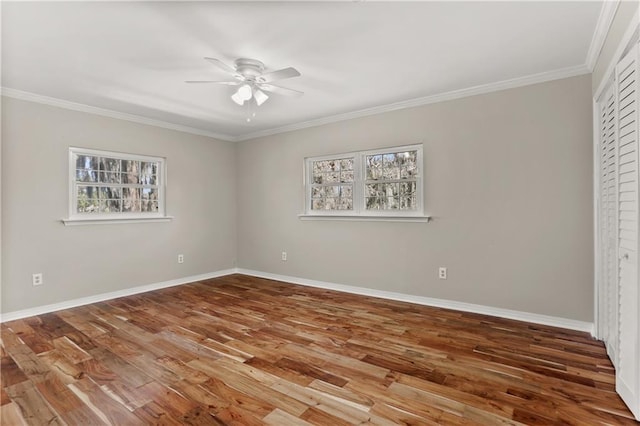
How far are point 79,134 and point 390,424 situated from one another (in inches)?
180

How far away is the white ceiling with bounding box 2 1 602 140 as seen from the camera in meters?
2.10

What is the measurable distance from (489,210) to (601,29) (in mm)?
1754

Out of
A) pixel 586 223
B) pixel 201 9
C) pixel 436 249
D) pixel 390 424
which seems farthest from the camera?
pixel 436 249

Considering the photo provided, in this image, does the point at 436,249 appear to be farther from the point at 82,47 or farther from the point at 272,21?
the point at 82,47

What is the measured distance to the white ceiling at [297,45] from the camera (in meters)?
2.10

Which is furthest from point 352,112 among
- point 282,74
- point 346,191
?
point 282,74

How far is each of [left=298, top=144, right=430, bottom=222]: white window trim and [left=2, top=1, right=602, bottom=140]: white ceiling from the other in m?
0.78

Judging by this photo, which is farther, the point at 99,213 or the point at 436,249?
the point at 99,213

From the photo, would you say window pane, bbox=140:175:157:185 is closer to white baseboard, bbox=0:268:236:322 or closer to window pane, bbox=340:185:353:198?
white baseboard, bbox=0:268:236:322

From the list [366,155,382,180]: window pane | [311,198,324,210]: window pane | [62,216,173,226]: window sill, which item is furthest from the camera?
[311,198,324,210]: window pane

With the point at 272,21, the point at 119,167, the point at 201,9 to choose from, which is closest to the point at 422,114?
the point at 272,21

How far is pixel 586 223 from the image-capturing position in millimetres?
2984

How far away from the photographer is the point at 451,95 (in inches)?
143

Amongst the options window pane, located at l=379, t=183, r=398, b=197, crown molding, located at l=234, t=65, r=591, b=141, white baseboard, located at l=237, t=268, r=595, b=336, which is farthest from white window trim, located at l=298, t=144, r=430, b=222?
white baseboard, located at l=237, t=268, r=595, b=336
